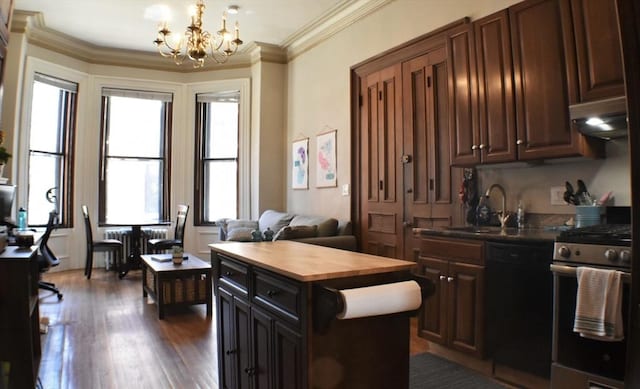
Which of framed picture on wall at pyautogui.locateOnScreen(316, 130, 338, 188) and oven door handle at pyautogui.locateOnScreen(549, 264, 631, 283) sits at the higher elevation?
framed picture on wall at pyautogui.locateOnScreen(316, 130, 338, 188)

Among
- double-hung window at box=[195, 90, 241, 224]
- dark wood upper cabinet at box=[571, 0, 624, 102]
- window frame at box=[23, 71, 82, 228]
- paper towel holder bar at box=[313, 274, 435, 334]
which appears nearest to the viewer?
paper towel holder bar at box=[313, 274, 435, 334]

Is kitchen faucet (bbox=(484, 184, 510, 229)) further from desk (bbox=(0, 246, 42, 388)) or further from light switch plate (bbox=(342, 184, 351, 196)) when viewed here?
desk (bbox=(0, 246, 42, 388))

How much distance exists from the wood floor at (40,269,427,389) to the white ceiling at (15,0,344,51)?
135 inches

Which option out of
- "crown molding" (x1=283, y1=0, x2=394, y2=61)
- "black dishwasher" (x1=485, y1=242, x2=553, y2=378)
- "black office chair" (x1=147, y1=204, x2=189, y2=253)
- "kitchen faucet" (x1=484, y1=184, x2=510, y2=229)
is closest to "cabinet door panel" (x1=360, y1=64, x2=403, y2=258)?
"crown molding" (x1=283, y1=0, x2=394, y2=61)

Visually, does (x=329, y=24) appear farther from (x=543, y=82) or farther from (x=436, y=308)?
(x=436, y=308)

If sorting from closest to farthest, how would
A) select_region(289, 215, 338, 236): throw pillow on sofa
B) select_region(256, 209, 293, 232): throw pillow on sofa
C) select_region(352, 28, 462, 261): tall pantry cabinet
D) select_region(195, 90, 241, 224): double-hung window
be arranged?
select_region(352, 28, 462, 261): tall pantry cabinet → select_region(289, 215, 338, 236): throw pillow on sofa → select_region(256, 209, 293, 232): throw pillow on sofa → select_region(195, 90, 241, 224): double-hung window

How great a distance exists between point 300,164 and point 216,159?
1.73 metres

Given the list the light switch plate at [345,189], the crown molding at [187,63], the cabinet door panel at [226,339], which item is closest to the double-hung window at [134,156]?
the crown molding at [187,63]

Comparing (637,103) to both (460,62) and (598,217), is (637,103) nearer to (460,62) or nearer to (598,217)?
(598,217)

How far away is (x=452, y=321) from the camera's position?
2.75 m

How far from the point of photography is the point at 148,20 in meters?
5.48

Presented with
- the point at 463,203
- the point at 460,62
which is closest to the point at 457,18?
the point at 460,62

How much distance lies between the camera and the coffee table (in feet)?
13.0

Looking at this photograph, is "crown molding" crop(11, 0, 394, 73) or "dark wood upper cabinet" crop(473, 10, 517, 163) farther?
"crown molding" crop(11, 0, 394, 73)
